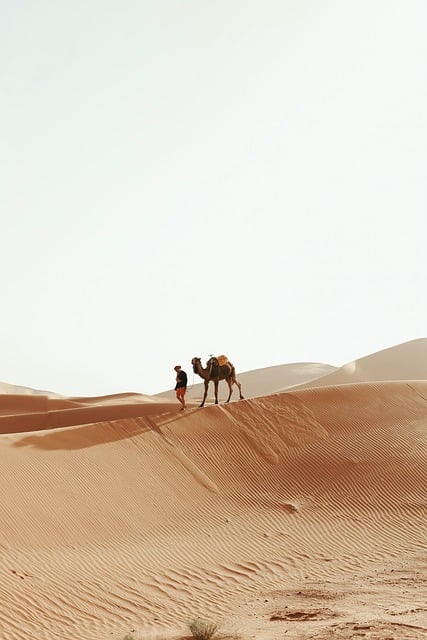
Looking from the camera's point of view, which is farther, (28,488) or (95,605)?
(28,488)

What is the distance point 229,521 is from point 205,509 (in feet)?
2.42

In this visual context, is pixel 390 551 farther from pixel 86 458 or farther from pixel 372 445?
pixel 86 458

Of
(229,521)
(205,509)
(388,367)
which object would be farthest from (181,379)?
(388,367)

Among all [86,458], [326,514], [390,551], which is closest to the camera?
[390,551]

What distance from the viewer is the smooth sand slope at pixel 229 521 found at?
8688 millimetres

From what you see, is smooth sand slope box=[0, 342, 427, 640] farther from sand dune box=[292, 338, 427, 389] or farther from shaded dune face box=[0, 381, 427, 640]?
sand dune box=[292, 338, 427, 389]

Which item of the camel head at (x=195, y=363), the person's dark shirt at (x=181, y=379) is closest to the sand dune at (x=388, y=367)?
the camel head at (x=195, y=363)

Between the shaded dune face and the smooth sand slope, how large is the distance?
41mm

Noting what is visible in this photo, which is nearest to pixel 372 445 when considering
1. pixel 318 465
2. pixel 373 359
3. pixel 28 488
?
pixel 318 465

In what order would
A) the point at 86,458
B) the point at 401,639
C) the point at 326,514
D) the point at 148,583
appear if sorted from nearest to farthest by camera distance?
the point at 401,639 → the point at 148,583 → the point at 326,514 → the point at 86,458

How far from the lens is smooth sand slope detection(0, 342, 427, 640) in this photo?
8.69 metres

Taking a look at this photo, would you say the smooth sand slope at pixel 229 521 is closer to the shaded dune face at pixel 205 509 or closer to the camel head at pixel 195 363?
the shaded dune face at pixel 205 509

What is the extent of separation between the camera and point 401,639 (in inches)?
273

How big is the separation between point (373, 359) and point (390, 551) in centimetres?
5049
